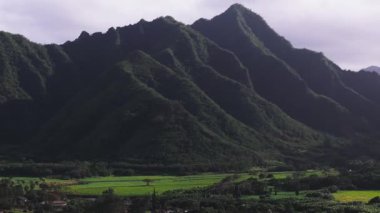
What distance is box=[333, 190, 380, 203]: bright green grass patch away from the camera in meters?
94.8

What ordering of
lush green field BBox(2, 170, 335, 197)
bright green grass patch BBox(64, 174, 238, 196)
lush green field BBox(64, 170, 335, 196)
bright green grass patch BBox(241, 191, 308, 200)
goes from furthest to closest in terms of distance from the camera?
1. lush green field BBox(2, 170, 335, 197)
2. lush green field BBox(64, 170, 335, 196)
3. bright green grass patch BBox(64, 174, 238, 196)
4. bright green grass patch BBox(241, 191, 308, 200)

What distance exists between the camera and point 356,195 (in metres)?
100

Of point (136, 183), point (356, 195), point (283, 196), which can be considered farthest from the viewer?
point (136, 183)

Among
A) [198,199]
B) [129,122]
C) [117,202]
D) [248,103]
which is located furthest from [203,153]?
[117,202]

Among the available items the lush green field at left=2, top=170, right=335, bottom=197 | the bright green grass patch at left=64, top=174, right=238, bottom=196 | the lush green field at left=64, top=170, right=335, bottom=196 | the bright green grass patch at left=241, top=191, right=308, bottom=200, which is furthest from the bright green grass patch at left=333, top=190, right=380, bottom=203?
the bright green grass patch at left=64, top=174, right=238, bottom=196

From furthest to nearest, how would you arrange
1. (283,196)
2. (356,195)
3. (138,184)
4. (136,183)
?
1. (136,183)
2. (138,184)
3. (356,195)
4. (283,196)

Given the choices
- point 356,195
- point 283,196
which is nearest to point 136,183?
point 283,196

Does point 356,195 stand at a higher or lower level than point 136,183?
lower

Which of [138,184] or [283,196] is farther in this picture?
[138,184]

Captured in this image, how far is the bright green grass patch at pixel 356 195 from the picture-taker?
311 feet

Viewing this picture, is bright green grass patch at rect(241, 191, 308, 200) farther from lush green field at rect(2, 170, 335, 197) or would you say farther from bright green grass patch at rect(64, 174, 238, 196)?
bright green grass patch at rect(64, 174, 238, 196)

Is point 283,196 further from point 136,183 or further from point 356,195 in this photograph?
point 136,183

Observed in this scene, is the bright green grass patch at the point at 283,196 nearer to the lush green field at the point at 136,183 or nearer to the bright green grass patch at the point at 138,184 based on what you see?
the lush green field at the point at 136,183

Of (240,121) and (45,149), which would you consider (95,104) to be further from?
(240,121)
